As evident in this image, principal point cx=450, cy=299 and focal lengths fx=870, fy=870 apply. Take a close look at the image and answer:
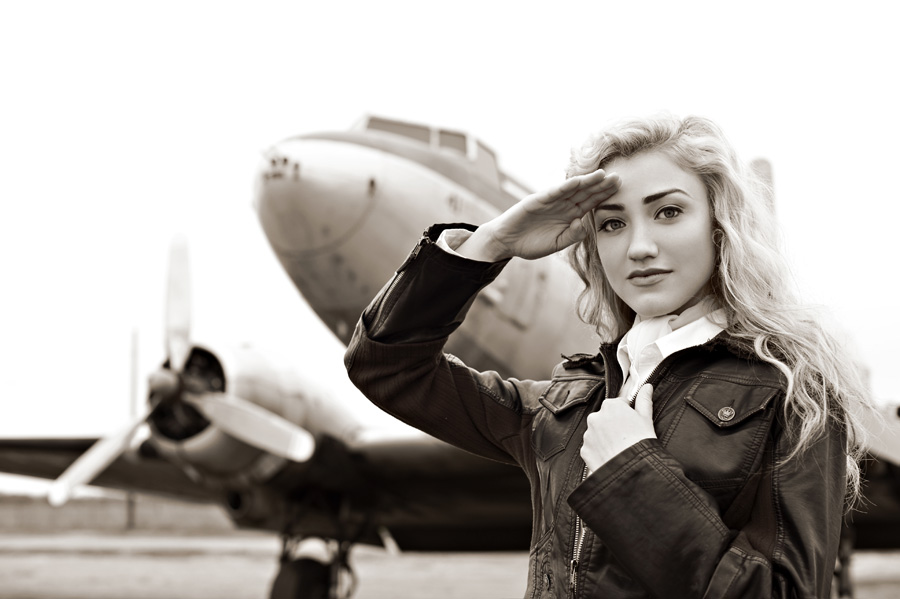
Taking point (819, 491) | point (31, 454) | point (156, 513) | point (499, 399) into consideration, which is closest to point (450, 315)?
point (499, 399)

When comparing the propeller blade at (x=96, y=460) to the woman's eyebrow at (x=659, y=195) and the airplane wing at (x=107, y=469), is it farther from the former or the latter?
the woman's eyebrow at (x=659, y=195)

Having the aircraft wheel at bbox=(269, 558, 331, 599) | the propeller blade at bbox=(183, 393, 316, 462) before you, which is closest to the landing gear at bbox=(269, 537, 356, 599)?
the aircraft wheel at bbox=(269, 558, 331, 599)

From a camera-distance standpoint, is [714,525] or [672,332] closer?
[714,525]

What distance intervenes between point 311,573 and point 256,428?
6.78 feet

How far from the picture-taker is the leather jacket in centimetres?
119

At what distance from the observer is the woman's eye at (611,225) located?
150cm

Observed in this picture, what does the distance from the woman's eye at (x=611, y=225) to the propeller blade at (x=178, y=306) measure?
25.4 ft

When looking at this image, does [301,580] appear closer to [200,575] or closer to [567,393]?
[567,393]

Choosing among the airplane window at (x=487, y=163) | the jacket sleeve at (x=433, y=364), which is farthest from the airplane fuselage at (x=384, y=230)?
the jacket sleeve at (x=433, y=364)

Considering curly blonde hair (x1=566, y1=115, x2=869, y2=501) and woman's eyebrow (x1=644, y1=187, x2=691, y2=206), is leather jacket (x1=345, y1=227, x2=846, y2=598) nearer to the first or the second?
curly blonde hair (x1=566, y1=115, x2=869, y2=501)

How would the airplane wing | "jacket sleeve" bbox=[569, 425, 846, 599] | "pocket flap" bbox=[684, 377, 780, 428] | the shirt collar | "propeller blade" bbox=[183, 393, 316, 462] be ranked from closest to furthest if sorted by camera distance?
"jacket sleeve" bbox=[569, 425, 846, 599]
"pocket flap" bbox=[684, 377, 780, 428]
the shirt collar
"propeller blade" bbox=[183, 393, 316, 462]
the airplane wing

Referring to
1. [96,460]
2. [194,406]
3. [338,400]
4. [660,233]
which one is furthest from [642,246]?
[96,460]

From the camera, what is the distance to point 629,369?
149cm

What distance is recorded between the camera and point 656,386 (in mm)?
1389
